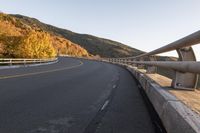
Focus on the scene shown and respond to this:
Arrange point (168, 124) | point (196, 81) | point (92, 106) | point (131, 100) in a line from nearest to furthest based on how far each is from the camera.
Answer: point (168, 124) < point (196, 81) < point (92, 106) < point (131, 100)

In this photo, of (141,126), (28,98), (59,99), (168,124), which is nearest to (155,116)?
(141,126)

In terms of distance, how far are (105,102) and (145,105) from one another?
1.17 m

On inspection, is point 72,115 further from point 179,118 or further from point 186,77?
point 179,118

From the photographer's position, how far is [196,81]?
299 inches

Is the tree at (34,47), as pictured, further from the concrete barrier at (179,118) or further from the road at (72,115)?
the concrete barrier at (179,118)

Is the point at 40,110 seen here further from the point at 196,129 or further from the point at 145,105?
the point at 196,129

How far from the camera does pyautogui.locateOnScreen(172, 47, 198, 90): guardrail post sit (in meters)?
7.64

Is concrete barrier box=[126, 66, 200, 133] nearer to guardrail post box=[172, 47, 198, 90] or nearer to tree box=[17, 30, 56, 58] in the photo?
guardrail post box=[172, 47, 198, 90]

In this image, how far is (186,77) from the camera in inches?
304

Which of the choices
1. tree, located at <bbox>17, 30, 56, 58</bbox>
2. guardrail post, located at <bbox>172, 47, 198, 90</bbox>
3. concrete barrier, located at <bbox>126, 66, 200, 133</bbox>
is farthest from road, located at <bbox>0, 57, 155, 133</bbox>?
tree, located at <bbox>17, 30, 56, 58</bbox>

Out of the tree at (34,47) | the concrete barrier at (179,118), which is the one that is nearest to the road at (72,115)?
the concrete barrier at (179,118)

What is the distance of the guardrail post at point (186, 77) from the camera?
25.1ft

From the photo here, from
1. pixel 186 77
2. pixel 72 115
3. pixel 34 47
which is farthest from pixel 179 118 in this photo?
pixel 34 47

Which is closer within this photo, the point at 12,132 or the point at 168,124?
the point at 168,124
